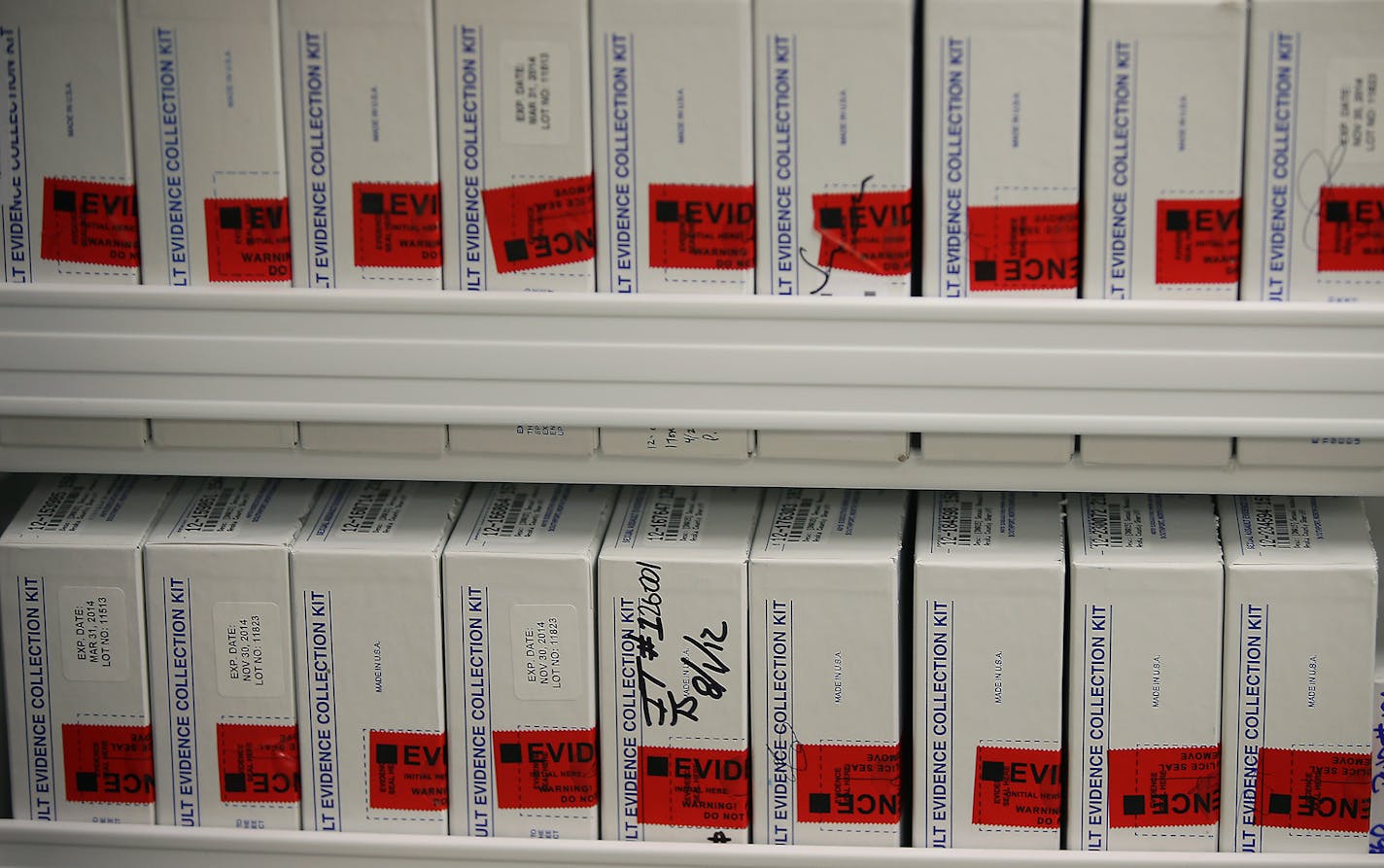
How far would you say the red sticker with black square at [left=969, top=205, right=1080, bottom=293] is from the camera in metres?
1.15

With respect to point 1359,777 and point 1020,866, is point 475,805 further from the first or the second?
point 1359,777

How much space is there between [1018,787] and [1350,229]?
20.0 inches

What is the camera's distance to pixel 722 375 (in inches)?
46.0

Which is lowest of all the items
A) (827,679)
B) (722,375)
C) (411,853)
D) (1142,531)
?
(411,853)

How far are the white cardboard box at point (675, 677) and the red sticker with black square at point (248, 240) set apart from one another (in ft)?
1.14

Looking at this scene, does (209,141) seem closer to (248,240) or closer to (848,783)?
(248,240)

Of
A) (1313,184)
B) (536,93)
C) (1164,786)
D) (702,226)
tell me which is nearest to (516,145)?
(536,93)

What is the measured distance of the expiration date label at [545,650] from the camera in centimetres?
124

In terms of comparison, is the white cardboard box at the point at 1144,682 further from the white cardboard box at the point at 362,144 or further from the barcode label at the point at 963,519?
the white cardboard box at the point at 362,144

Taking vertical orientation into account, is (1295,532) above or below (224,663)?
above

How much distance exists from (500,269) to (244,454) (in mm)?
263

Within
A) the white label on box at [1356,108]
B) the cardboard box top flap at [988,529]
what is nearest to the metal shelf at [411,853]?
the cardboard box top flap at [988,529]

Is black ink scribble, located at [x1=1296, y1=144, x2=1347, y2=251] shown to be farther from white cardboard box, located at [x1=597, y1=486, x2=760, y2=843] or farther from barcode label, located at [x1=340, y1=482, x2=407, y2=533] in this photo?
barcode label, located at [x1=340, y1=482, x2=407, y2=533]

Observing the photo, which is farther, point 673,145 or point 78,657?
point 78,657
